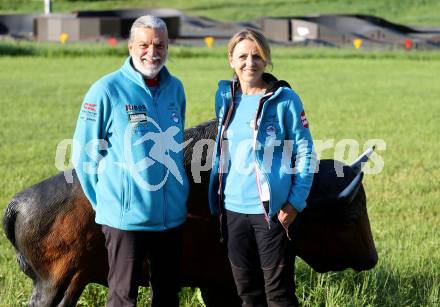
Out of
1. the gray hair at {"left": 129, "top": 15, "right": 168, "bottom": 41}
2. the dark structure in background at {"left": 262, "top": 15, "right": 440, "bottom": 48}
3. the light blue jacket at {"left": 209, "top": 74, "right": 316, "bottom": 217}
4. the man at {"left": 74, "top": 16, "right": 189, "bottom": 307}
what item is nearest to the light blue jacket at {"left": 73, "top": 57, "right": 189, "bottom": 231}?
the man at {"left": 74, "top": 16, "right": 189, "bottom": 307}

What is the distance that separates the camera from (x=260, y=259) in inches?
164

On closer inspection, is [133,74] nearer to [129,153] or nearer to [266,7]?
[129,153]

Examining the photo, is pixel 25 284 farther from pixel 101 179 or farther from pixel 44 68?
pixel 44 68

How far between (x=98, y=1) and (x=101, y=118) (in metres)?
50.5

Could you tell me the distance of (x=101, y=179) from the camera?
4.05 metres

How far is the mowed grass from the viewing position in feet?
18.7

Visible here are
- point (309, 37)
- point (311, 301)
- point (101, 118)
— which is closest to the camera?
point (101, 118)

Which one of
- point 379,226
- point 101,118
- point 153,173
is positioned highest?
point 101,118

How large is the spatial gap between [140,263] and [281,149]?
0.86m

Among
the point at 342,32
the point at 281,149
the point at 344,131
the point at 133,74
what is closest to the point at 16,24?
the point at 342,32

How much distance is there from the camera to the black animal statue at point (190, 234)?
428 centimetres

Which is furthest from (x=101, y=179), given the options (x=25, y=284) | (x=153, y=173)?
(x=25, y=284)

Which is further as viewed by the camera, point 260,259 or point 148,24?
point 260,259

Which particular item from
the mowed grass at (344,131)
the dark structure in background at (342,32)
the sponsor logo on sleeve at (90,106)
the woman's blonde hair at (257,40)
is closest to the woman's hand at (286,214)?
the woman's blonde hair at (257,40)
